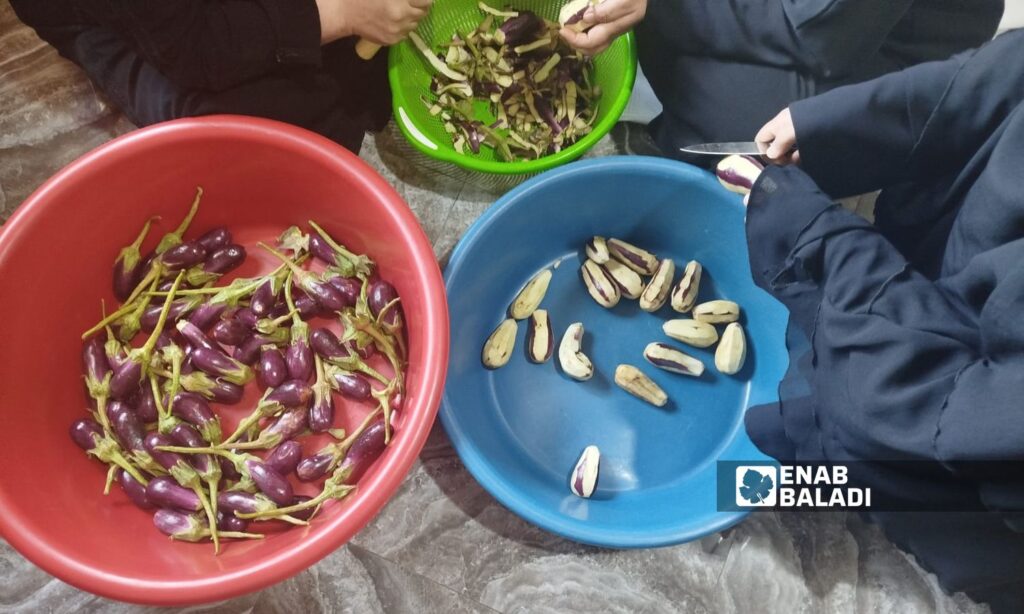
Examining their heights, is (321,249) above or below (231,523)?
above

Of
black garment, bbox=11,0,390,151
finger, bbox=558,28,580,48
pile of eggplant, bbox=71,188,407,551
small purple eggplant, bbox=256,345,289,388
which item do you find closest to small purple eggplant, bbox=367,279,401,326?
pile of eggplant, bbox=71,188,407,551

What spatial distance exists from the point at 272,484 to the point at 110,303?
0.87 ft

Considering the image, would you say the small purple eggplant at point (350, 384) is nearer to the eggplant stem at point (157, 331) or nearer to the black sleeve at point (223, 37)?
the eggplant stem at point (157, 331)

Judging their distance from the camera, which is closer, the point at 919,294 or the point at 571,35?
the point at 919,294

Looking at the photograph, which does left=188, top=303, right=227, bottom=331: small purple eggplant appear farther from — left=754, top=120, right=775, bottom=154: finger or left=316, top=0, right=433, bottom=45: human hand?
left=754, top=120, right=775, bottom=154: finger

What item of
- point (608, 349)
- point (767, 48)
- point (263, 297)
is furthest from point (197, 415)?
point (767, 48)

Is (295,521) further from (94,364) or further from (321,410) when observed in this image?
(94,364)

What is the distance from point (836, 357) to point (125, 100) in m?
0.74

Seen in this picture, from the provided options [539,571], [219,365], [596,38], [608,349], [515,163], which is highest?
[596,38]

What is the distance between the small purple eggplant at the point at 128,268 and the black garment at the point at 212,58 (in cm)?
13

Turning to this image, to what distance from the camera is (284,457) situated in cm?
74

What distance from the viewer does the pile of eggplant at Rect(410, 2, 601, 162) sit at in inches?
35.4

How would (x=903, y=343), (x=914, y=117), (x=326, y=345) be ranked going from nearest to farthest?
(x=903, y=343) < (x=914, y=117) < (x=326, y=345)

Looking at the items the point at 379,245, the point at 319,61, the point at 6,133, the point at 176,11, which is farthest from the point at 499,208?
the point at 6,133
